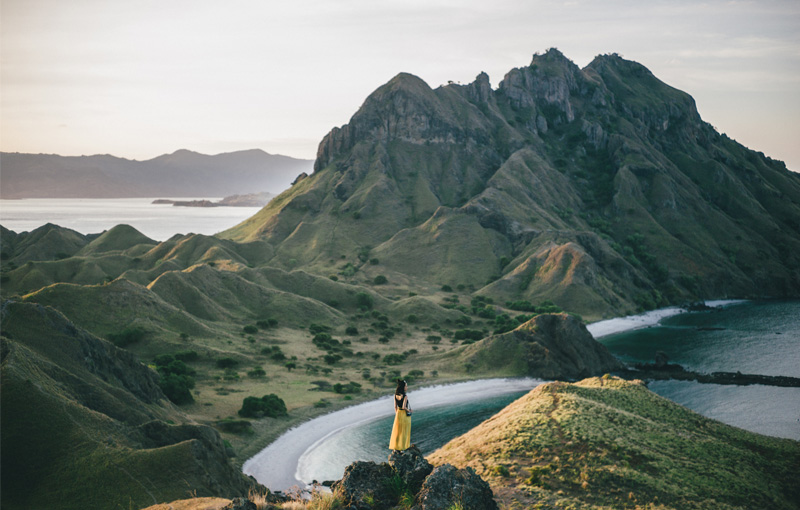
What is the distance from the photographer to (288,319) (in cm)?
13062

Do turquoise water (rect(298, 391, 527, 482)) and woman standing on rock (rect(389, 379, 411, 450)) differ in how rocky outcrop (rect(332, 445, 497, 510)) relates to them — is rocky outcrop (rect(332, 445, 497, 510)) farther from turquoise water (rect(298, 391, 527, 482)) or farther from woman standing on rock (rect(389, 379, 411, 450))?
turquoise water (rect(298, 391, 527, 482))

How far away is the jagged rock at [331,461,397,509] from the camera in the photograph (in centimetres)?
2422

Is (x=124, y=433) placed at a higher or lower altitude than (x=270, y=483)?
higher

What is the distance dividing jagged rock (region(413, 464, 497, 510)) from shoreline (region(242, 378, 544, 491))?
26911 mm

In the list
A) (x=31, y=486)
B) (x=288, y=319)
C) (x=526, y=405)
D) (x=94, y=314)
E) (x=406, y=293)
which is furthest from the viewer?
(x=406, y=293)

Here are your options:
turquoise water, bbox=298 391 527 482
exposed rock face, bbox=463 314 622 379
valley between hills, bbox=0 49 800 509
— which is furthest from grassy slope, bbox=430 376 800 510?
exposed rock face, bbox=463 314 622 379

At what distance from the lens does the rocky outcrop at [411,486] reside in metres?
23.7

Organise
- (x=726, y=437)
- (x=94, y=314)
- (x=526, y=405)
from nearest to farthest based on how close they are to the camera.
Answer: (x=726, y=437), (x=526, y=405), (x=94, y=314)

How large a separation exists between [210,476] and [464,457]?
20.6 meters

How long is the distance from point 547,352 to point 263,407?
60.2 metres

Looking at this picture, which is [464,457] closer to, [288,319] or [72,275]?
[288,319]

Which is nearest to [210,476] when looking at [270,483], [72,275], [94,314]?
[270,483]

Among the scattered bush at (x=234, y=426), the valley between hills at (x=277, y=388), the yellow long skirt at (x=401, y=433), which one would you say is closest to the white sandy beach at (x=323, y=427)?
the valley between hills at (x=277, y=388)

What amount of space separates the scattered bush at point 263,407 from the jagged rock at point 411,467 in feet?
175
